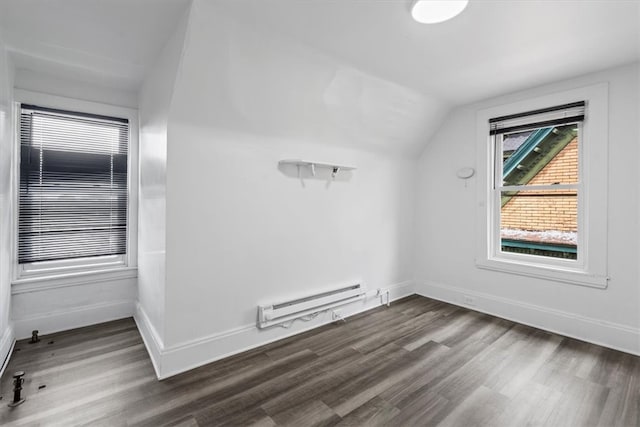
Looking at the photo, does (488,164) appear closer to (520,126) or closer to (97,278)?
(520,126)

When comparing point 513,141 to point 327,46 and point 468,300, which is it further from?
point 327,46

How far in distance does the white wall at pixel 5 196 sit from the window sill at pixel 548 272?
171 inches

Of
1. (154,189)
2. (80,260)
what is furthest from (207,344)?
(80,260)

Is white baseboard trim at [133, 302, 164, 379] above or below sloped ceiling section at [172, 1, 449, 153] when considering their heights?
below

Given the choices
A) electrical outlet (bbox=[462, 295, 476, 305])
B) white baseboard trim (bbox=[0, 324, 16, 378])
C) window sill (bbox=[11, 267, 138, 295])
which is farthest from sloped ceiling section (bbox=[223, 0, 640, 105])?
white baseboard trim (bbox=[0, 324, 16, 378])

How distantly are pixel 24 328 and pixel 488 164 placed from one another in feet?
15.8

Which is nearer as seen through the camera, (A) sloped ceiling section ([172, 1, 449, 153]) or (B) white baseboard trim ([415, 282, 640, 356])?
(A) sloped ceiling section ([172, 1, 449, 153])

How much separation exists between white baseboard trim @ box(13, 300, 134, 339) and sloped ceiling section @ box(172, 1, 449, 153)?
2.21 metres

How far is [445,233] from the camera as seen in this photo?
372 cm

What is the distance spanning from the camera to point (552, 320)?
286cm

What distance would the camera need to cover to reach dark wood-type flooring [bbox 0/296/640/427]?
1683 mm

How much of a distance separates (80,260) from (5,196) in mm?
937

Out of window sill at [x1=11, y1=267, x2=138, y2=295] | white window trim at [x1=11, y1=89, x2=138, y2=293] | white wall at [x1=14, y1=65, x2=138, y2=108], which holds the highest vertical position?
white wall at [x1=14, y1=65, x2=138, y2=108]

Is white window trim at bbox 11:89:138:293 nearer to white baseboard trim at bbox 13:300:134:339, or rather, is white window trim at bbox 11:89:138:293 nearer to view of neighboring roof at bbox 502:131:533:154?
white baseboard trim at bbox 13:300:134:339
